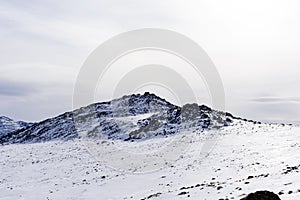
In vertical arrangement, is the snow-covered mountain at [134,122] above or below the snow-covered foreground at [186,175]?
above

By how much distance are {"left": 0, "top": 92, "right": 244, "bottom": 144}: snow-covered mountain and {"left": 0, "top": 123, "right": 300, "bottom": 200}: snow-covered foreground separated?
17739 mm

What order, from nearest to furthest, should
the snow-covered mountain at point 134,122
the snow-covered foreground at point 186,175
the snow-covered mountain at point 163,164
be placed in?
1. the snow-covered foreground at point 186,175
2. the snow-covered mountain at point 163,164
3. the snow-covered mountain at point 134,122

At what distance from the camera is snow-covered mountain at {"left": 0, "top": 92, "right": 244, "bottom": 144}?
72062 mm

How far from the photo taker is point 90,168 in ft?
143

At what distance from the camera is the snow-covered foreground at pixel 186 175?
23875 mm

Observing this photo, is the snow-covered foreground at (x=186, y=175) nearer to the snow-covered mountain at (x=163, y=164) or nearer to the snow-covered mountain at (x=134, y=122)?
the snow-covered mountain at (x=163, y=164)

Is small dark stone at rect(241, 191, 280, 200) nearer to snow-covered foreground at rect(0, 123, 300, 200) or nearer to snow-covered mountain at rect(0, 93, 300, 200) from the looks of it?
snow-covered mountain at rect(0, 93, 300, 200)

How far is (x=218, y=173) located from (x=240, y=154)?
340 inches

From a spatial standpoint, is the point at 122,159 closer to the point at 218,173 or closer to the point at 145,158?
the point at 145,158

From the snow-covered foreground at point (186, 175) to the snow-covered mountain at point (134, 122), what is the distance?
1774cm

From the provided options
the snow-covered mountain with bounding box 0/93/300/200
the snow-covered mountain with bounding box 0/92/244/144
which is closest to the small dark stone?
the snow-covered mountain with bounding box 0/93/300/200

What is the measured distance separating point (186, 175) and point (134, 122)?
49344 millimetres

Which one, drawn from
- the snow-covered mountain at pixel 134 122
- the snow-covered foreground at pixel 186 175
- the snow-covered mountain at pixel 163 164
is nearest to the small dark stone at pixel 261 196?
the snow-covered mountain at pixel 163 164

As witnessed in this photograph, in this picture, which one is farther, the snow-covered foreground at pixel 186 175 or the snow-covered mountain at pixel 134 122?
the snow-covered mountain at pixel 134 122
